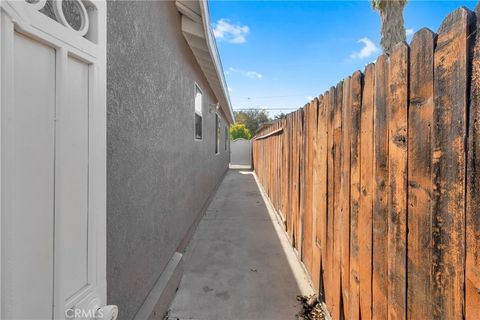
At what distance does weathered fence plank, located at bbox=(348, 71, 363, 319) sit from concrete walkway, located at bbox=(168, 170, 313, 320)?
3.10ft

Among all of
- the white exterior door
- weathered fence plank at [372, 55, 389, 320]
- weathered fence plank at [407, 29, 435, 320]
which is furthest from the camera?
weathered fence plank at [372, 55, 389, 320]

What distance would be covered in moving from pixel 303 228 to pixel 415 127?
2.35m

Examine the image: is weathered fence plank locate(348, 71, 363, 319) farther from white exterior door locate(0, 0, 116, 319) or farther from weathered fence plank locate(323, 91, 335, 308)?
white exterior door locate(0, 0, 116, 319)

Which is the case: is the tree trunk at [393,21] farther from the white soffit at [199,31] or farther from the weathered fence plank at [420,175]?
the weathered fence plank at [420,175]

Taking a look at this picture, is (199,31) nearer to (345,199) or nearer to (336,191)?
(336,191)

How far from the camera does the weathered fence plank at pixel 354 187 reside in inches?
68.3

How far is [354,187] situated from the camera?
1.79m

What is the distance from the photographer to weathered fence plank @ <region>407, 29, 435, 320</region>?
1083mm

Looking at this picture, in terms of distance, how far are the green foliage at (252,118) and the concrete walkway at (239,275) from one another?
39.8 meters

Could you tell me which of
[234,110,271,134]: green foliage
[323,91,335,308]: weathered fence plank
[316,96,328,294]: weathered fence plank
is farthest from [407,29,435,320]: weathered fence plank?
[234,110,271,134]: green foliage

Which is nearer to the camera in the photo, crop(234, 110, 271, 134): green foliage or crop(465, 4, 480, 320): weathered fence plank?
crop(465, 4, 480, 320): weathered fence plank

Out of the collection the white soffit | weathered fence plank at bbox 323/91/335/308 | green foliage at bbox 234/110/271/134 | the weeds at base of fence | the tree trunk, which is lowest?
the weeds at base of fence

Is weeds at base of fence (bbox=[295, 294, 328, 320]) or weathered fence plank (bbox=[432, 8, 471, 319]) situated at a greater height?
weathered fence plank (bbox=[432, 8, 471, 319])

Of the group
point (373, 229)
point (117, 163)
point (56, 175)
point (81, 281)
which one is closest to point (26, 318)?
point (81, 281)
